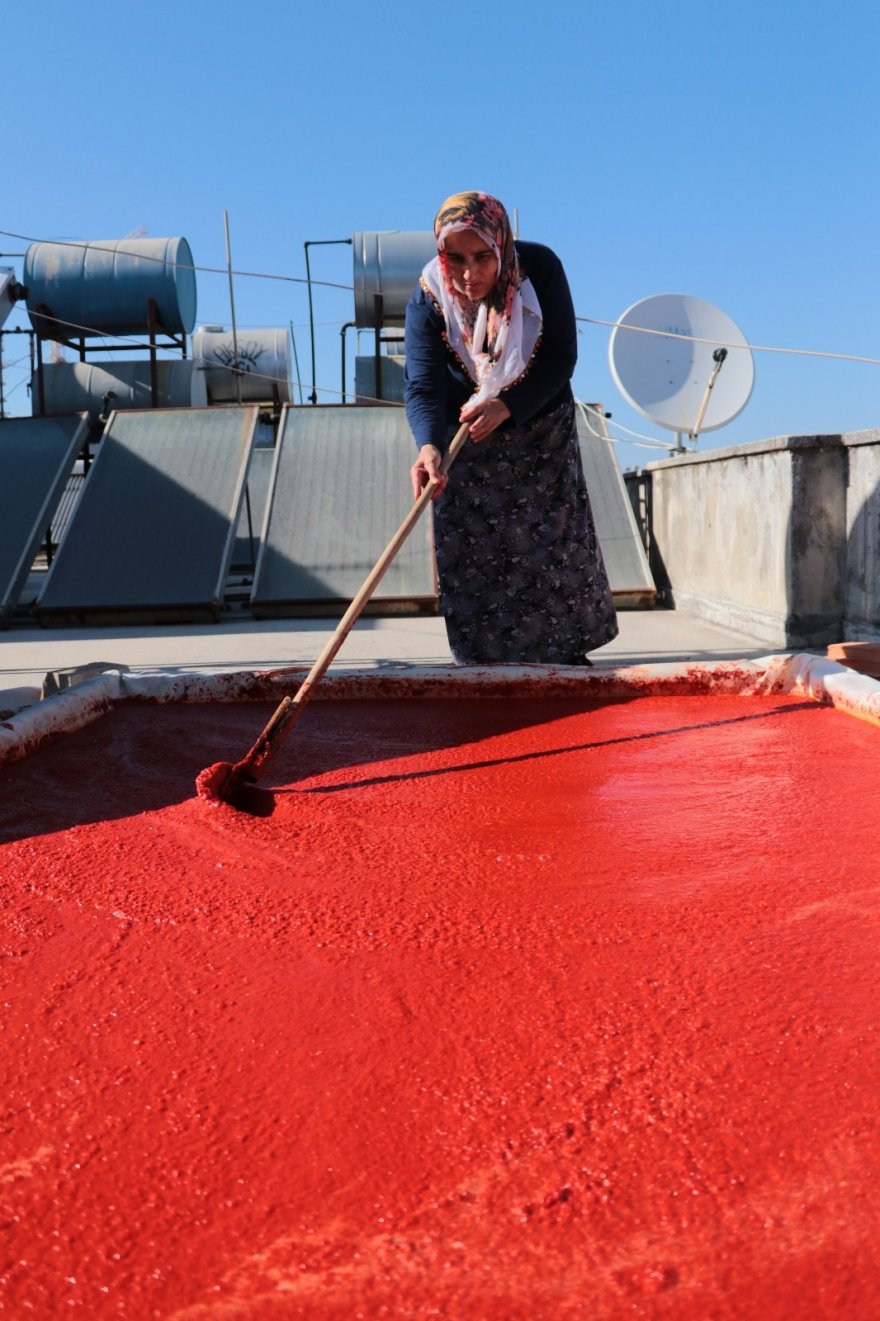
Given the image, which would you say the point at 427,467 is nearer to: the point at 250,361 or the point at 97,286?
the point at 97,286

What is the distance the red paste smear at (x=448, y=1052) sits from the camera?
0.79 metres

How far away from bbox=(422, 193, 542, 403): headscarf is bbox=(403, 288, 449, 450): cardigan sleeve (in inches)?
1.5

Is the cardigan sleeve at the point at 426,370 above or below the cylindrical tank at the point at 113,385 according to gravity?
below

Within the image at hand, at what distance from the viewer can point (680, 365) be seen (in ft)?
24.9

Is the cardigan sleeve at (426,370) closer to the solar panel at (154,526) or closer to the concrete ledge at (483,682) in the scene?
the concrete ledge at (483,682)

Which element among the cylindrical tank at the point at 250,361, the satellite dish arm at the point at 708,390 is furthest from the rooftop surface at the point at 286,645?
the cylindrical tank at the point at 250,361

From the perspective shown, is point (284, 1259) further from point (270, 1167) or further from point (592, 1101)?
point (592, 1101)

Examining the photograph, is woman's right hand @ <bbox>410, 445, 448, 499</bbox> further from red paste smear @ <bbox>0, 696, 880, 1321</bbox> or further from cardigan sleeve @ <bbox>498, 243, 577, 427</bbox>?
red paste smear @ <bbox>0, 696, 880, 1321</bbox>

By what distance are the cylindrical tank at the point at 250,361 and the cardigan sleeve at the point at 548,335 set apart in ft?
37.3

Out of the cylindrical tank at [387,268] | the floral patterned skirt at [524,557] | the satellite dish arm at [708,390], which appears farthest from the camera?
the cylindrical tank at [387,268]

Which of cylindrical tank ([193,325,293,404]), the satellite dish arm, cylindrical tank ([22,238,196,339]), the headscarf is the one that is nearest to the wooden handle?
the headscarf

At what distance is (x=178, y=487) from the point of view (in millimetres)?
7289

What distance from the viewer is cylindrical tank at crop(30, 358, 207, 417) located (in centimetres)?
1134

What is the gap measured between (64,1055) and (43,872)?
574 millimetres
